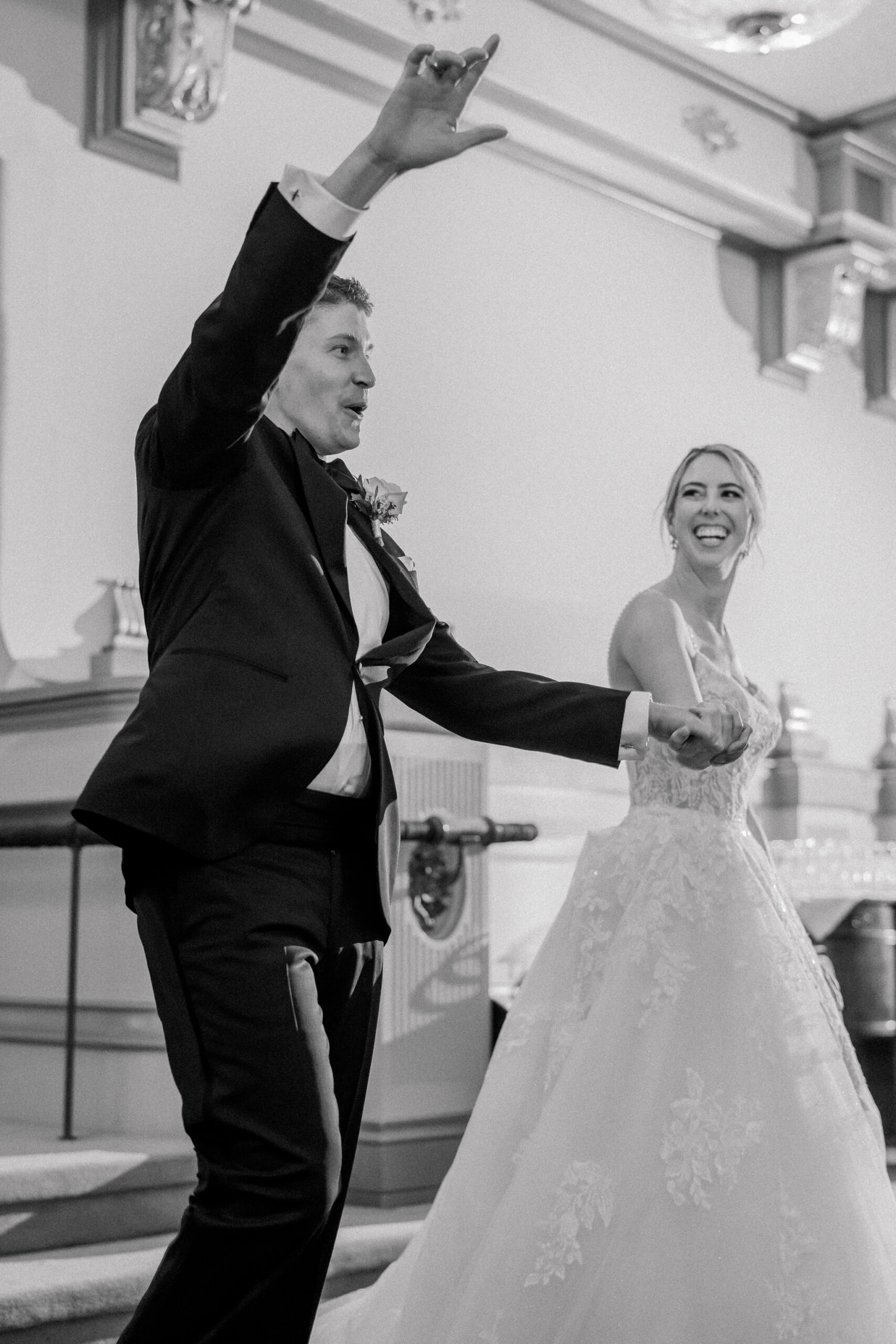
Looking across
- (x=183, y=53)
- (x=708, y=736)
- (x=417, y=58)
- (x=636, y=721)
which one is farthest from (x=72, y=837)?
(x=417, y=58)

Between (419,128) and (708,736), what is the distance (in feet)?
2.77

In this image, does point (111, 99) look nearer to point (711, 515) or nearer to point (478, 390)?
point (478, 390)

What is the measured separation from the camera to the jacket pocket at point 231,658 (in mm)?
1831

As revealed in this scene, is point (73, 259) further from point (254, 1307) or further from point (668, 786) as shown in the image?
point (254, 1307)

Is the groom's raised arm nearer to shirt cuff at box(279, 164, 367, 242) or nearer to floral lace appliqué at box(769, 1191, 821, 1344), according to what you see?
shirt cuff at box(279, 164, 367, 242)

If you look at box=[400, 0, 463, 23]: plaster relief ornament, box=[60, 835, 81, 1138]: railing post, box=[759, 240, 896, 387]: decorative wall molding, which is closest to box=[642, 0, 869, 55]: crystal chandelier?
box=[400, 0, 463, 23]: plaster relief ornament

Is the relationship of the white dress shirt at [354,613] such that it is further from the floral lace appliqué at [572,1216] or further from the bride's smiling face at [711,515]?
the bride's smiling face at [711,515]

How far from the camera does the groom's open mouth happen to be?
366 cm

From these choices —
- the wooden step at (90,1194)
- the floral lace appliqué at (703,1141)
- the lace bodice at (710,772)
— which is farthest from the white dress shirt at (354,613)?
the wooden step at (90,1194)

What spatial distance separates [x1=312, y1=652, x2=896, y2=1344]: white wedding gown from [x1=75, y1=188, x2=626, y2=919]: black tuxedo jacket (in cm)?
100

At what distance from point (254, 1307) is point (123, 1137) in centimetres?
221

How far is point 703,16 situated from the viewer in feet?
16.1

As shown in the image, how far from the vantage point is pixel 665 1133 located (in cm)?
276

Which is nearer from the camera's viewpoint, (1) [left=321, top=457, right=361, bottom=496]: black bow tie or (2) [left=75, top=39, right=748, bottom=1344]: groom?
(2) [left=75, top=39, right=748, bottom=1344]: groom
